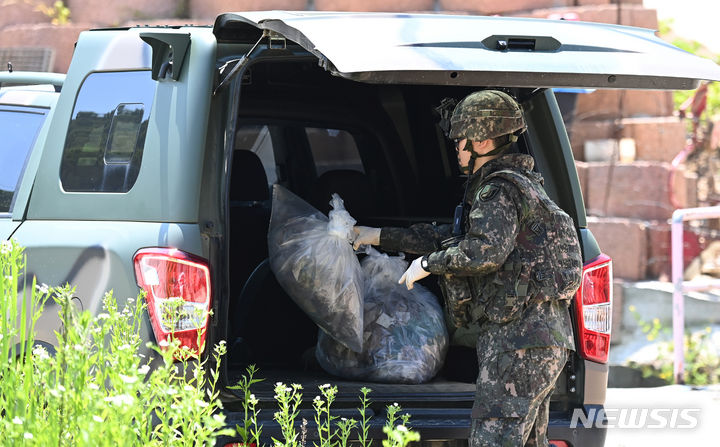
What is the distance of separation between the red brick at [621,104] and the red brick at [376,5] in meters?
1.66

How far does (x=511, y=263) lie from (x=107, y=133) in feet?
4.82

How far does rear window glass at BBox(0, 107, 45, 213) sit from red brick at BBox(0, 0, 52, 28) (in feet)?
20.4

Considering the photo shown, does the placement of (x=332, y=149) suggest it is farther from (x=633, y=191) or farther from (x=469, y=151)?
(x=633, y=191)

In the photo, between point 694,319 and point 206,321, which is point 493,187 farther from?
point 694,319

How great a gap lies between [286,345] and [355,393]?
126cm

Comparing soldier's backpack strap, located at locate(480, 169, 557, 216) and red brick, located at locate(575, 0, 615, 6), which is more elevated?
red brick, located at locate(575, 0, 615, 6)

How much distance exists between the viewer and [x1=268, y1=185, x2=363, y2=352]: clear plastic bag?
13.6ft

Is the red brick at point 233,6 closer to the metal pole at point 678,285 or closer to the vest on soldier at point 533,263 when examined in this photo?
the metal pole at point 678,285

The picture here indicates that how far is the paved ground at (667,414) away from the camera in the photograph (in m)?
5.93

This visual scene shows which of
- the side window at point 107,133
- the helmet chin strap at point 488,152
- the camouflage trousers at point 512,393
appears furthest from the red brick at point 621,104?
the side window at point 107,133

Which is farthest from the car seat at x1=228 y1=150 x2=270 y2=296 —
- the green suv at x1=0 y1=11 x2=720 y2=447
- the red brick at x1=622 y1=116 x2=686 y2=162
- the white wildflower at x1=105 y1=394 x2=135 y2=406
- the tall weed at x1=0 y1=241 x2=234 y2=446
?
the red brick at x1=622 y1=116 x2=686 y2=162

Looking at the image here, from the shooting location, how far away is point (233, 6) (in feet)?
31.3

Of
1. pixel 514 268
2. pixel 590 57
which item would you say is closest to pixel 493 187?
pixel 514 268

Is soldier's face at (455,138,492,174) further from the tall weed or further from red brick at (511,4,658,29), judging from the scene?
red brick at (511,4,658,29)
